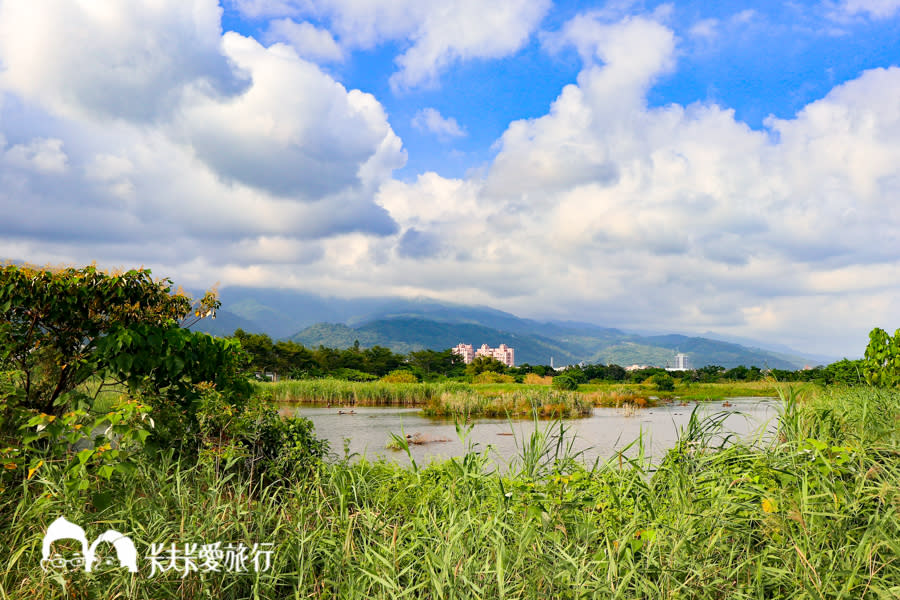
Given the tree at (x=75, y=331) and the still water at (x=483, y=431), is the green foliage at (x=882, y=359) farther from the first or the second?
the tree at (x=75, y=331)

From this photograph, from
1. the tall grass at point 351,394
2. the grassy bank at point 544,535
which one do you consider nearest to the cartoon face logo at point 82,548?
the grassy bank at point 544,535

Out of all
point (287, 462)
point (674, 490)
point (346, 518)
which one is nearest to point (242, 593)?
point (346, 518)

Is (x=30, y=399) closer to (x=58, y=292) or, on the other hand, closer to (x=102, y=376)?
(x=102, y=376)

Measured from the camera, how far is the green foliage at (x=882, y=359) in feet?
41.4

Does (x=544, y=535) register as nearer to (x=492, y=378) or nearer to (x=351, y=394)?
(x=351, y=394)

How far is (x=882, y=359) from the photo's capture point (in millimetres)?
13141

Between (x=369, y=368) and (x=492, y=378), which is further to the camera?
(x=369, y=368)

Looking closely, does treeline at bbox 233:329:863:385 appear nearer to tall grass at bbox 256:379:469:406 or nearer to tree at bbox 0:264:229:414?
tall grass at bbox 256:379:469:406

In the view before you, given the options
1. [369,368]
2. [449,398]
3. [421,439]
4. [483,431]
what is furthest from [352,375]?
[421,439]

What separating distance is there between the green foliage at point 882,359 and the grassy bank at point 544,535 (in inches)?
446

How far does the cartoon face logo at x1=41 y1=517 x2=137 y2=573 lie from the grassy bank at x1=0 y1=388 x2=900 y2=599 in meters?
0.07

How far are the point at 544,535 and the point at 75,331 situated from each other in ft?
14.3

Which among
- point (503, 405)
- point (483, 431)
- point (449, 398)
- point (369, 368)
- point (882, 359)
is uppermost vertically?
point (882, 359)

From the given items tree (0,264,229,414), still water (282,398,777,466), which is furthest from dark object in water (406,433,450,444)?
tree (0,264,229,414)
